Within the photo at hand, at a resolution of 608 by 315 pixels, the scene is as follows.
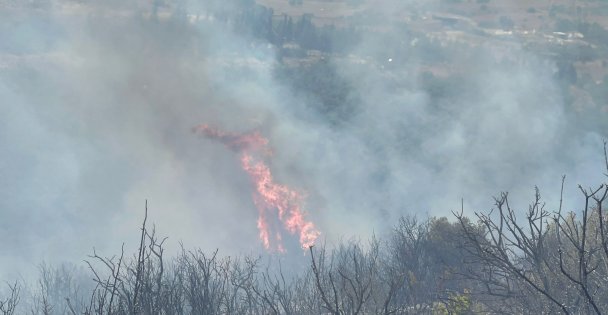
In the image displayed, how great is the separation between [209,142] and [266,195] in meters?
9.68

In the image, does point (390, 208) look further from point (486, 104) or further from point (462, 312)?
point (462, 312)

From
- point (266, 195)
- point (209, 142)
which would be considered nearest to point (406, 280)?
point (266, 195)

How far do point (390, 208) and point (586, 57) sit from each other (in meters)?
46.6

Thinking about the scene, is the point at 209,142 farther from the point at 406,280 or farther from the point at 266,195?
the point at 406,280

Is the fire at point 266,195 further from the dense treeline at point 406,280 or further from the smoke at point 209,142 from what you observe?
the dense treeline at point 406,280

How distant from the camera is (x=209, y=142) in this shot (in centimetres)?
6606

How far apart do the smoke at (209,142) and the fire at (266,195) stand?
3.34ft

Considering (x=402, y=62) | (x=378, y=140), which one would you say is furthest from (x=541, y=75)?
(x=378, y=140)

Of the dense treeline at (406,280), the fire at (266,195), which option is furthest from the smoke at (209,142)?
the dense treeline at (406,280)

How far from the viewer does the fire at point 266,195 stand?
54.4 metres

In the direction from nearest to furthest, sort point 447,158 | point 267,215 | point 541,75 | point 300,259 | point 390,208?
point 300,259 → point 267,215 → point 390,208 → point 447,158 → point 541,75

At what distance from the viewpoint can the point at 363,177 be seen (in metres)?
71.8

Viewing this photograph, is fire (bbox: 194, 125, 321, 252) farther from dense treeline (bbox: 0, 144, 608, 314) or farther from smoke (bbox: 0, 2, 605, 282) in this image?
dense treeline (bbox: 0, 144, 608, 314)

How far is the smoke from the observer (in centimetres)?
6412
